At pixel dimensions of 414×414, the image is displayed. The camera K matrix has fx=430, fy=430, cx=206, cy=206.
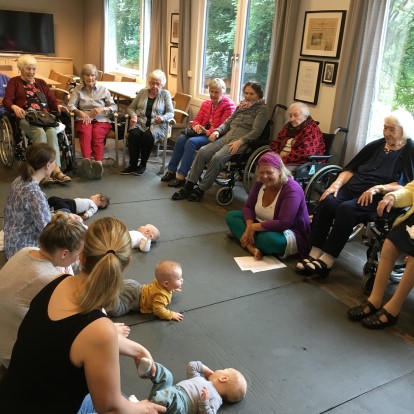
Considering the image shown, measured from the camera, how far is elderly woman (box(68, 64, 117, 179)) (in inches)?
186

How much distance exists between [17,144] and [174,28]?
2.96 m

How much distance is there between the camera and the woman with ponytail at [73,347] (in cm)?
105

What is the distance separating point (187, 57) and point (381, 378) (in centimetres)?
494

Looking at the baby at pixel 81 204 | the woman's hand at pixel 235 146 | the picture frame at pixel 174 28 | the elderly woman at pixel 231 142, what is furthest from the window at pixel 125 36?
the baby at pixel 81 204

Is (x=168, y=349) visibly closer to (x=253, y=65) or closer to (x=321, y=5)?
(x=321, y=5)

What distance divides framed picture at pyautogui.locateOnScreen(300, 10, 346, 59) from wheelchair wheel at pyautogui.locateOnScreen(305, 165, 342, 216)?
41.6 inches

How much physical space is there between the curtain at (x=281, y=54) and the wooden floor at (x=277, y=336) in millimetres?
1763

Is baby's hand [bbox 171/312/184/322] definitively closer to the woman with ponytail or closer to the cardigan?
the cardigan

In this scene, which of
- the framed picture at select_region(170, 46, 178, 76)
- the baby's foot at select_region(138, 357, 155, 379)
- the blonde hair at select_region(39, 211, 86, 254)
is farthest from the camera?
the framed picture at select_region(170, 46, 178, 76)

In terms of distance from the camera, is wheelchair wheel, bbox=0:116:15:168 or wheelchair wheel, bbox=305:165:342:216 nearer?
wheelchair wheel, bbox=305:165:342:216

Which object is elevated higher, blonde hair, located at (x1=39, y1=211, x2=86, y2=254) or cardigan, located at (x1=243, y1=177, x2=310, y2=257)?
blonde hair, located at (x1=39, y1=211, x2=86, y2=254)

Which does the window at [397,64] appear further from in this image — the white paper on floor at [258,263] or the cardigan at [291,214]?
the white paper on floor at [258,263]

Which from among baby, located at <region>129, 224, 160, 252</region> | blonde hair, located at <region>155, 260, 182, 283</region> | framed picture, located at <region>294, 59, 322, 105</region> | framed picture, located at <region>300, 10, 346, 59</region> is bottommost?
baby, located at <region>129, 224, 160, 252</region>

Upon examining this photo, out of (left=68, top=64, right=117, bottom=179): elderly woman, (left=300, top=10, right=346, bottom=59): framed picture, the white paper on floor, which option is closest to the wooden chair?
(left=68, top=64, right=117, bottom=179): elderly woman
